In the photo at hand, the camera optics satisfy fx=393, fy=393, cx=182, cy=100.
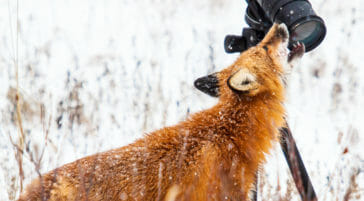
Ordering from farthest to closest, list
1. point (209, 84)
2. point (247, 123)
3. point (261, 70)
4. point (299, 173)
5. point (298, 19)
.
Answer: point (209, 84) → point (261, 70) → point (247, 123) → point (298, 19) → point (299, 173)

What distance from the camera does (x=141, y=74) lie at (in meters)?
6.52

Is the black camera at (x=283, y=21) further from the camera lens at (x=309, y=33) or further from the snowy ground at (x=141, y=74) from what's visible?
the snowy ground at (x=141, y=74)

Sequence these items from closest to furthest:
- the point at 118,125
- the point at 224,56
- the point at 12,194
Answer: the point at 12,194
the point at 118,125
the point at 224,56

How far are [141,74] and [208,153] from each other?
3.72 m

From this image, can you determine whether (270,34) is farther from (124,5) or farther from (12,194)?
(124,5)

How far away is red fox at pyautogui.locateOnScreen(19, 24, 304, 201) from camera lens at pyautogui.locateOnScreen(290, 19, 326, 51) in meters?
0.08

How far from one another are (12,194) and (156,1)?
22.8ft

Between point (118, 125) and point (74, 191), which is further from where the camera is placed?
point (118, 125)

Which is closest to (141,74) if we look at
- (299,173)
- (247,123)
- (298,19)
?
(247,123)

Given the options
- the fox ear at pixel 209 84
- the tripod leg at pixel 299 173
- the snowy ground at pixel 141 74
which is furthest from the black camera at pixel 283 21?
the snowy ground at pixel 141 74

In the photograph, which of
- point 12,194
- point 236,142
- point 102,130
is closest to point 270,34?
point 236,142

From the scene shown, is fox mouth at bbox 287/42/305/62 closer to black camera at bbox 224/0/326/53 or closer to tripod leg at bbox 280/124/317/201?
black camera at bbox 224/0/326/53

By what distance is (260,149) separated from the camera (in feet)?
10.8

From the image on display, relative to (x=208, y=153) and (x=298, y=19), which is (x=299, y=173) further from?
(x=298, y=19)
